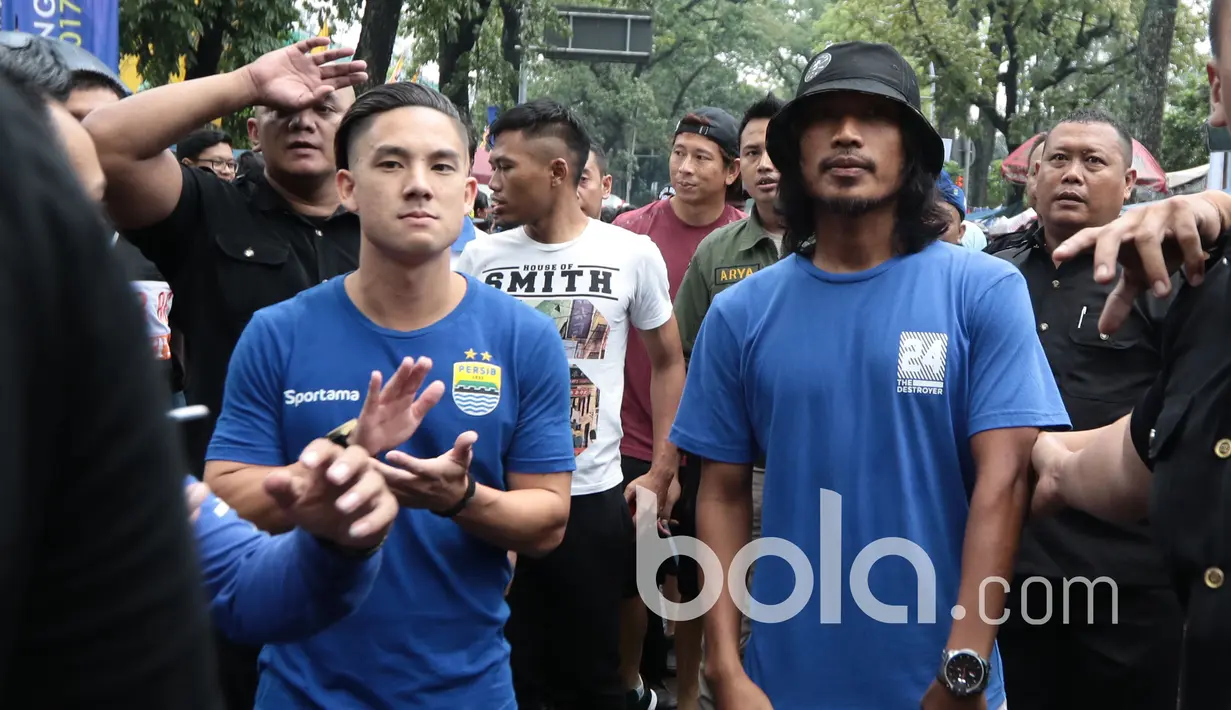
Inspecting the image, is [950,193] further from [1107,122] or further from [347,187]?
[347,187]

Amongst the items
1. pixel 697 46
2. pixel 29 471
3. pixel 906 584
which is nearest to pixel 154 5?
pixel 906 584

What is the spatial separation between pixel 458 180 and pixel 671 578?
3.82 metres

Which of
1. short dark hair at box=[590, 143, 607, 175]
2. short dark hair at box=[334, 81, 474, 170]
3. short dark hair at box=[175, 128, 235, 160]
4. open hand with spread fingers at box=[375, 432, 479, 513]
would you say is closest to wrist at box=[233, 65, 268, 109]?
short dark hair at box=[334, 81, 474, 170]

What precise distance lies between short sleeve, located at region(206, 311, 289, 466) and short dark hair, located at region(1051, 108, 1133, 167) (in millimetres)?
3903

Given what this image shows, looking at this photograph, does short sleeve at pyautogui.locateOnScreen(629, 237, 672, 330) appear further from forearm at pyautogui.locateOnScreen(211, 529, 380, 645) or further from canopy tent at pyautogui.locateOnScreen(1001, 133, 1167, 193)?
canopy tent at pyautogui.locateOnScreen(1001, 133, 1167, 193)

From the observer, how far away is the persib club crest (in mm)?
3111

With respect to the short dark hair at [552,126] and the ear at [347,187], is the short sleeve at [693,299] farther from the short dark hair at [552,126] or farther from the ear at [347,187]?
the ear at [347,187]

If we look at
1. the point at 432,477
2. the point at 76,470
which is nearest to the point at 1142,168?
the point at 432,477

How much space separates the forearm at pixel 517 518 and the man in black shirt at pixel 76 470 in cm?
198

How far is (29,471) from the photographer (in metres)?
0.87

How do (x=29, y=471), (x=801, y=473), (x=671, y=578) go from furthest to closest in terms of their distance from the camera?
(x=671, y=578), (x=801, y=473), (x=29, y=471)

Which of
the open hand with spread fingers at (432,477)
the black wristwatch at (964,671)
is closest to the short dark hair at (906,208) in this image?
the black wristwatch at (964,671)

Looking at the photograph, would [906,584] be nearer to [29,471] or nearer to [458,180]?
[458,180]

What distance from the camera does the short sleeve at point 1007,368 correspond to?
3.05 meters
